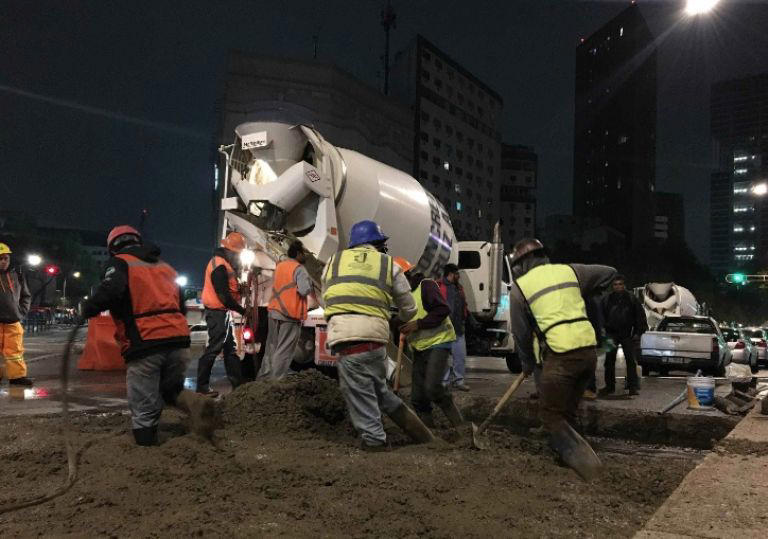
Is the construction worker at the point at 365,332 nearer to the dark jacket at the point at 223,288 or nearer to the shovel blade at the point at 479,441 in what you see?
the shovel blade at the point at 479,441

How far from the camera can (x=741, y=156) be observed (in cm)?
15225

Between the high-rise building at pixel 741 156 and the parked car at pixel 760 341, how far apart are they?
9086cm

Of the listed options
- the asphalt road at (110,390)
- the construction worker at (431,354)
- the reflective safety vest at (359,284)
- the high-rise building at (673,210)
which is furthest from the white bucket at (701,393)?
the high-rise building at (673,210)

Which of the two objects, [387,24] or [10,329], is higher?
[387,24]

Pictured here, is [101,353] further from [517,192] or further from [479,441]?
[517,192]

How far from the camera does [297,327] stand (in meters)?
6.93

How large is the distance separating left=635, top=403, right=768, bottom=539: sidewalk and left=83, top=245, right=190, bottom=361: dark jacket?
10.9 ft

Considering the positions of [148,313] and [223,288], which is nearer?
[148,313]

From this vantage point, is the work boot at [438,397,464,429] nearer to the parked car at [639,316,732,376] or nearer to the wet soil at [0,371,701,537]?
the wet soil at [0,371,701,537]

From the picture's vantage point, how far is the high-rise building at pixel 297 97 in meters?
62.6

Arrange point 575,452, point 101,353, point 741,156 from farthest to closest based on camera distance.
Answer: point 741,156 < point 101,353 < point 575,452

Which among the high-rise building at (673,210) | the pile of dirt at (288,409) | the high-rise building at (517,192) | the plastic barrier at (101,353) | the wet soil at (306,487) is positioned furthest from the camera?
the high-rise building at (673,210)

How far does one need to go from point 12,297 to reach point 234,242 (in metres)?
2.55

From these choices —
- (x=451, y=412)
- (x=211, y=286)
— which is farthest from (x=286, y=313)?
(x=451, y=412)
